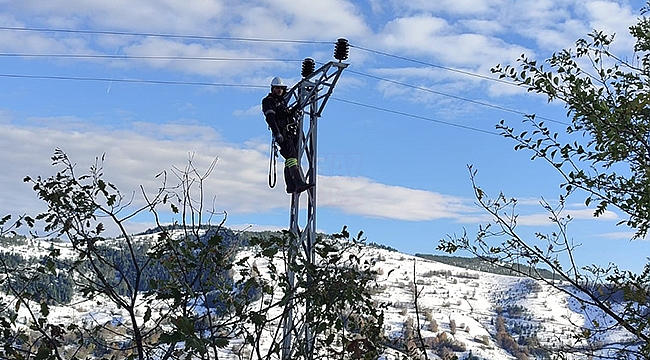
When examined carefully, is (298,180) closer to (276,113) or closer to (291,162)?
(291,162)

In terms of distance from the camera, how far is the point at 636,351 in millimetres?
3773

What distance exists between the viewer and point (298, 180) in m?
8.14

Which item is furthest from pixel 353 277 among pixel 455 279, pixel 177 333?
pixel 455 279

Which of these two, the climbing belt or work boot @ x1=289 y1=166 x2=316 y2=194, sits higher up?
the climbing belt

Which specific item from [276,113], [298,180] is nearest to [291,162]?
[298,180]

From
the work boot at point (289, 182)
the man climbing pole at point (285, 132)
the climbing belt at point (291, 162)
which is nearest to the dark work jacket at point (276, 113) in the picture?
the man climbing pole at point (285, 132)

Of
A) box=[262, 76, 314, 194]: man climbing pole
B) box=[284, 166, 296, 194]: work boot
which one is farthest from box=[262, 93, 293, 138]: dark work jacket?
box=[284, 166, 296, 194]: work boot

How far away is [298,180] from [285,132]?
23.5 inches

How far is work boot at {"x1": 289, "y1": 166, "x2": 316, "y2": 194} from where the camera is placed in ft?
26.6

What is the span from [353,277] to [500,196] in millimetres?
1695

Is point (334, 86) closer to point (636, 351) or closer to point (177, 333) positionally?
point (636, 351)

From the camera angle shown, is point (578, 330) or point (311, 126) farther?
point (311, 126)

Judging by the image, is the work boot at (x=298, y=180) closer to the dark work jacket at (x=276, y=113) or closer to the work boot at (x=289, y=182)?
the work boot at (x=289, y=182)

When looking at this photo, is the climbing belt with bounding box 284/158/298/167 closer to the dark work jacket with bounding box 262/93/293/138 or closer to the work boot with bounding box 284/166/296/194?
the work boot with bounding box 284/166/296/194
